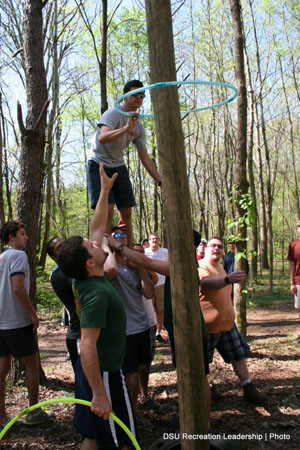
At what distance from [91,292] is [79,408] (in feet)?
2.76

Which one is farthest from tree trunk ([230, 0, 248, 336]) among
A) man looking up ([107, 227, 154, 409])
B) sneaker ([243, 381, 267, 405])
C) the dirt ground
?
man looking up ([107, 227, 154, 409])

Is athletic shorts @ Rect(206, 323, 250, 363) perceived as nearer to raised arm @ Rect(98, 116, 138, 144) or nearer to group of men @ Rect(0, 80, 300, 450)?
group of men @ Rect(0, 80, 300, 450)

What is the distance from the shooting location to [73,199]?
2530cm

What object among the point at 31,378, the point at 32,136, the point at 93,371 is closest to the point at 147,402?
the point at 31,378

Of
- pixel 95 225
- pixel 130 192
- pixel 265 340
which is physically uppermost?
pixel 130 192

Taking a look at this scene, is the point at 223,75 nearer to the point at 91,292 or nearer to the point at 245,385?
the point at 245,385

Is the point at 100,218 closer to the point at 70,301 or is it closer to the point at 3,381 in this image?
the point at 70,301

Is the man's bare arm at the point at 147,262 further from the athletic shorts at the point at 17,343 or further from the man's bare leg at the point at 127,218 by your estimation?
the athletic shorts at the point at 17,343

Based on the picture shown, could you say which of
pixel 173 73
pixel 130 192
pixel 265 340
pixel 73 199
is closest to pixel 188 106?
pixel 73 199

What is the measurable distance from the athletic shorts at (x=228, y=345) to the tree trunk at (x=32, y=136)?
2.30m

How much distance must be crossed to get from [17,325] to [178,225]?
255 cm

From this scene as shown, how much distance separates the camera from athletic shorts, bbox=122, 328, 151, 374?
11.3 feet

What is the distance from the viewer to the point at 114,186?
11.3 ft

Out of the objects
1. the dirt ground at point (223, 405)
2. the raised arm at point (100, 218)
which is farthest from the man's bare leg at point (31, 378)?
the raised arm at point (100, 218)
